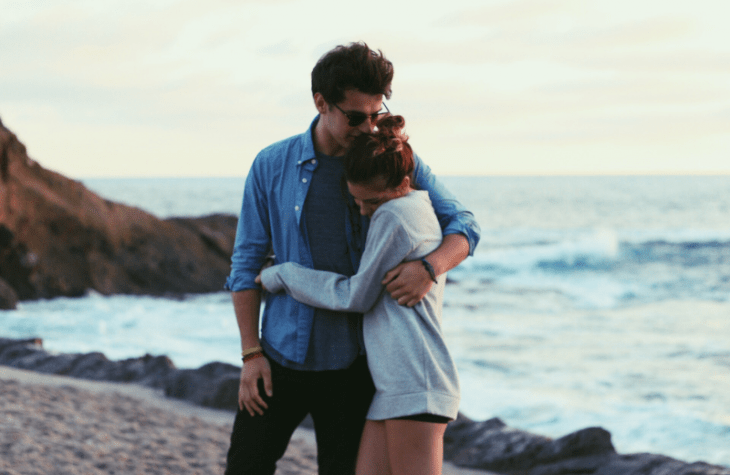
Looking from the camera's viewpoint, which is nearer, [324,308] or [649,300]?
[324,308]

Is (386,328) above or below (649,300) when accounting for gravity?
above

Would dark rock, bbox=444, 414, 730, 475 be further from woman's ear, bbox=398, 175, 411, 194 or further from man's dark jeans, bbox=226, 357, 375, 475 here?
woman's ear, bbox=398, 175, 411, 194

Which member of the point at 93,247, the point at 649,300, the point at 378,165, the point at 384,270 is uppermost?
the point at 378,165

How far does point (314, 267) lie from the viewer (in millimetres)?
2305

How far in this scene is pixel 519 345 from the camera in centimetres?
1052

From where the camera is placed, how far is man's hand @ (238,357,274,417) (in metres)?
2.27

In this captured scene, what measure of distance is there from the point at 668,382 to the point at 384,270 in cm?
741

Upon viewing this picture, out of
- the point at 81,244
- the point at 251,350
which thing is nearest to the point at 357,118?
the point at 251,350

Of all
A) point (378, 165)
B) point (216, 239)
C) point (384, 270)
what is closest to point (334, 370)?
point (384, 270)

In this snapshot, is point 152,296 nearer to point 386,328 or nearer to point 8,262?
point 8,262

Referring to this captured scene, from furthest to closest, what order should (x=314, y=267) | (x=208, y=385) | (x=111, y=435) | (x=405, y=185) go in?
(x=208, y=385) < (x=111, y=435) < (x=314, y=267) < (x=405, y=185)

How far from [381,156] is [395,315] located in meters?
0.48

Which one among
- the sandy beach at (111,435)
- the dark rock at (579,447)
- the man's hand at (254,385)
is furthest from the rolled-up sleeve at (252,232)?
the dark rock at (579,447)

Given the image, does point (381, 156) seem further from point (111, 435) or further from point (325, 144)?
point (111, 435)
